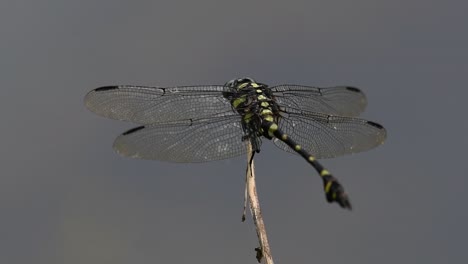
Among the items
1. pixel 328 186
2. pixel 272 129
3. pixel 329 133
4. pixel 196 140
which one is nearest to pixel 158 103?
pixel 196 140

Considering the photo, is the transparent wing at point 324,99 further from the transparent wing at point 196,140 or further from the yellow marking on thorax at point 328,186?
the yellow marking on thorax at point 328,186

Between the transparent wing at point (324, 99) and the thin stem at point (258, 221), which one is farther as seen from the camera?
the transparent wing at point (324, 99)

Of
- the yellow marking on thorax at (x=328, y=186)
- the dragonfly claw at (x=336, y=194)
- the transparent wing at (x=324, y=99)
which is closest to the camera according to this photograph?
the dragonfly claw at (x=336, y=194)

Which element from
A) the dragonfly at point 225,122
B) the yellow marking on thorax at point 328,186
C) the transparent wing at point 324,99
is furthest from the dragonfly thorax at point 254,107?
the yellow marking on thorax at point 328,186

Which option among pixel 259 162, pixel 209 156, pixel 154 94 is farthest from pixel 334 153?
pixel 259 162

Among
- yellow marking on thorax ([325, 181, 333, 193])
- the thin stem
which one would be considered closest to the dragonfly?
the thin stem

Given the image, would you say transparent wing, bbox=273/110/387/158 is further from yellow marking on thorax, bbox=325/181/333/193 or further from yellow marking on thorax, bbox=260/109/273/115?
yellow marking on thorax, bbox=325/181/333/193

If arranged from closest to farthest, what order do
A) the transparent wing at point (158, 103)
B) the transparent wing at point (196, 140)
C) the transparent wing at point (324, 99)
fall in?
the transparent wing at point (196, 140), the transparent wing at point (158, 103), the transparent wing at point (324, 99)

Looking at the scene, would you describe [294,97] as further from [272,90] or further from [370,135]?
[370,135]
